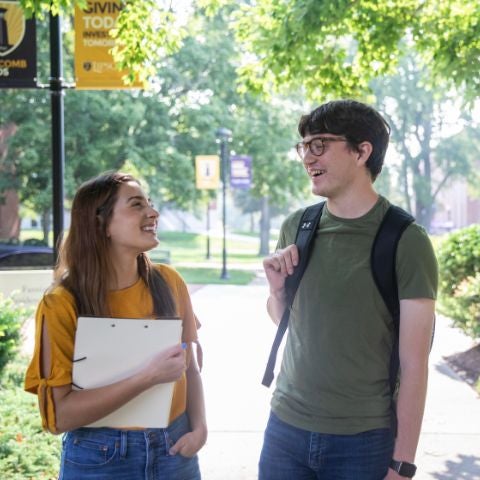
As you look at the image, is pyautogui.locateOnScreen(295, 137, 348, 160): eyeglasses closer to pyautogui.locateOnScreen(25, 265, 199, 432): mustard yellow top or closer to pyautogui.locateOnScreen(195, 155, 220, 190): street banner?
pyautogui.locateOnScreen(25, 265, 199, 432): mustard yellow top

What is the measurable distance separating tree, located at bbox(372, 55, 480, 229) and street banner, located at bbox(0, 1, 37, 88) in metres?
47.3

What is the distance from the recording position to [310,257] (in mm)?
2336

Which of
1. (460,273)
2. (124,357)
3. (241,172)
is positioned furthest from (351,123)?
(241,172)

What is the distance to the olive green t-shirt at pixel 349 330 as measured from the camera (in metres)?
2.15

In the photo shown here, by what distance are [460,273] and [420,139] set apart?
46568 mm

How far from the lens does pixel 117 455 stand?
2135mm

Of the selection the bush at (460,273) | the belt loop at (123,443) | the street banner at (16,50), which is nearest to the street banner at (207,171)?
the bush at (460,273)

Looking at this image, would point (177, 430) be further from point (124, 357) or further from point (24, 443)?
point (24, 443)

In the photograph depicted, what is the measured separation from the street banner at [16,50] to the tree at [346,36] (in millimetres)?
2741

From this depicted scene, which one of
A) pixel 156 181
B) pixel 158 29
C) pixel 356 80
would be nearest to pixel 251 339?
pixel 356 80

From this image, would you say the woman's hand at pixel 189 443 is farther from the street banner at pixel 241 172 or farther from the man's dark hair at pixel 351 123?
the street banner at pixel 241 172

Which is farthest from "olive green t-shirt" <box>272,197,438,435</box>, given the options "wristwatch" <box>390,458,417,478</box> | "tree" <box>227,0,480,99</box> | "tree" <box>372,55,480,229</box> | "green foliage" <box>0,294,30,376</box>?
"tree" <box>372,55,480,229</box>

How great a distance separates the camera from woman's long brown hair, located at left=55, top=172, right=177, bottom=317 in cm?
218

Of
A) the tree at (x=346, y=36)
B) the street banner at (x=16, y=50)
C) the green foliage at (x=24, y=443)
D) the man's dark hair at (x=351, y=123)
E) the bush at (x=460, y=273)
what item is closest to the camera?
the man's dark hair at (x=351, y=123)
